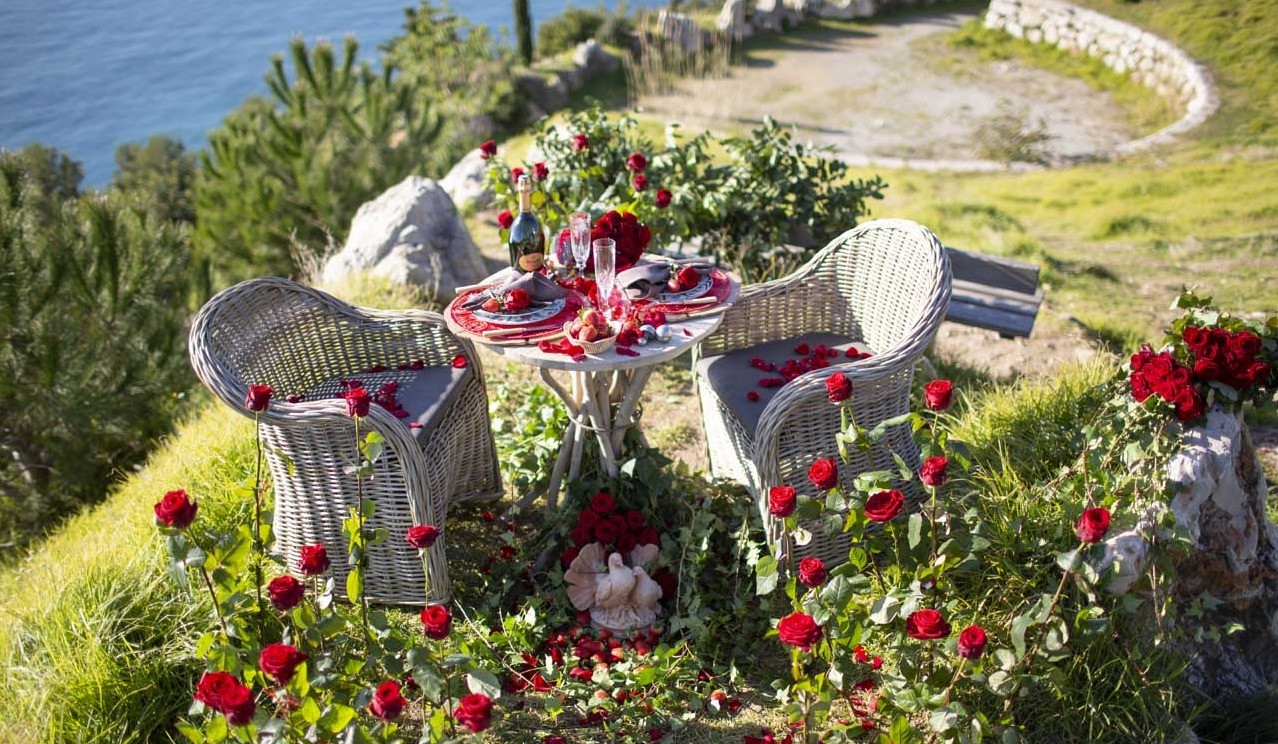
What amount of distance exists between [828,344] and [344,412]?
165 cm

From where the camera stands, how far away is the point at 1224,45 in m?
11.9

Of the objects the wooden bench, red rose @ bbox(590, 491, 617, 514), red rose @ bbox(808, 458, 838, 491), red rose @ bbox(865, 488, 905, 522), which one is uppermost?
red rose @ bbox(808, 458, 838, 491)

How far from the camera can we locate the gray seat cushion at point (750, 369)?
9.53ft

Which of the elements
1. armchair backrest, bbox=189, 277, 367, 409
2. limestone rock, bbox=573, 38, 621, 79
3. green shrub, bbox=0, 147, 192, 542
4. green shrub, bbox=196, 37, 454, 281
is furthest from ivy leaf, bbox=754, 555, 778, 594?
limestone rock, bbox=573, 38, 621, 79

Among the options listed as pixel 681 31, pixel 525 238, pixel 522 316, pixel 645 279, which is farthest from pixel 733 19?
pixel 522 316

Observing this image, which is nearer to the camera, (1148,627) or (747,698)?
(1148,627)

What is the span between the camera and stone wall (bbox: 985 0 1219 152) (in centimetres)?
1072

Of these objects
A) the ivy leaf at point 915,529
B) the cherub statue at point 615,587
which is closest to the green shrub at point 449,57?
the cherub statue at point 615,587

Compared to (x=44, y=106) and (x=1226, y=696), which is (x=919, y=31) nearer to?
(x=1226, y=696)

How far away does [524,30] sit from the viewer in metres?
14.7

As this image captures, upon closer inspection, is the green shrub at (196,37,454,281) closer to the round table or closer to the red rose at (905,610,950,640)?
the round table

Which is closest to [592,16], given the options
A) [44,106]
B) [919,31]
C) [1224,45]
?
[919,31]

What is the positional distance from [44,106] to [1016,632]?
22011 mm

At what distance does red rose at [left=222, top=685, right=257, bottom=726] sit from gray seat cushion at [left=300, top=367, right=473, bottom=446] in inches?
48.2
